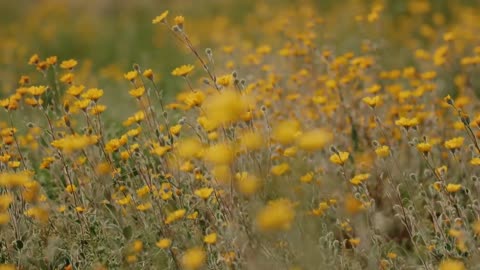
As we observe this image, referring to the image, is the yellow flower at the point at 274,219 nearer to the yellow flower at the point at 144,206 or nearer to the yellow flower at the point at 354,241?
the yellow flower at the point at 354,241

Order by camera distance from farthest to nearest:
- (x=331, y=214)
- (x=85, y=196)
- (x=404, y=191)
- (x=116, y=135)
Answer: (x=116, y=135)
(x=404, y=191)
(x=331, y=214)
(x=85, y=196)

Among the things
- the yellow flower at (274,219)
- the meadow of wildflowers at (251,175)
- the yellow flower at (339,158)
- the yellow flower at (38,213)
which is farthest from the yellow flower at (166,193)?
the yellow flower at (274,219)

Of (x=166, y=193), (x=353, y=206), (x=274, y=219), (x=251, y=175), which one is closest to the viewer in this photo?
(x=274, y=219)

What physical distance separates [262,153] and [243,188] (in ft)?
4.02

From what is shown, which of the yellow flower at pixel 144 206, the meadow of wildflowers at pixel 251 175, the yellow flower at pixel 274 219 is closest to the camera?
the yellow flower at pixel 274 219

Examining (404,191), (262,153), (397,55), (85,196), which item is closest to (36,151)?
(85,196)

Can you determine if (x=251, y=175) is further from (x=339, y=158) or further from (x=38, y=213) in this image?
(x=38, y=213)

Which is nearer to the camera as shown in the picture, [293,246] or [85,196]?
[293,246]

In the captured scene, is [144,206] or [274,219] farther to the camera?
[144,206]

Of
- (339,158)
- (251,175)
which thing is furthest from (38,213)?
(339,158)

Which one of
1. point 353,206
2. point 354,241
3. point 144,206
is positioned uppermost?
point 144,206

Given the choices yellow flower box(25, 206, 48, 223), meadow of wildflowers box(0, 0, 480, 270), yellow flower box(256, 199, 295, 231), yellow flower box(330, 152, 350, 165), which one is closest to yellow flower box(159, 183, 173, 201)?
meadow of wildflowers box(0, 0, 480, 270)

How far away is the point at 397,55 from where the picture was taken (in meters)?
6.25

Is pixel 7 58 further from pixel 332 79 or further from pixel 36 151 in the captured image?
pixel 332 79
